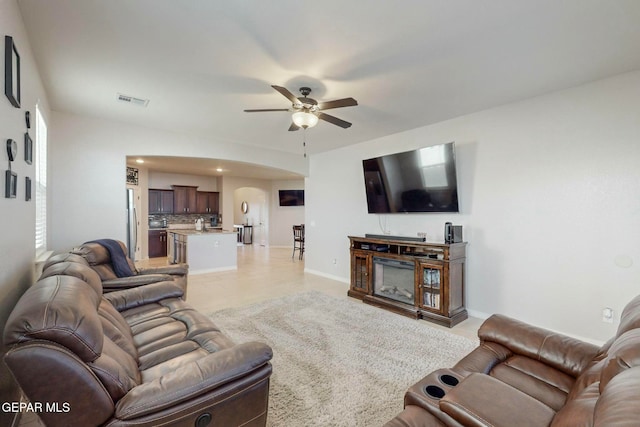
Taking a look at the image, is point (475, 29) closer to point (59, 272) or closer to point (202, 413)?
Result: point (202, 413)

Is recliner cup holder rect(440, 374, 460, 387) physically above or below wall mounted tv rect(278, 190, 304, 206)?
below

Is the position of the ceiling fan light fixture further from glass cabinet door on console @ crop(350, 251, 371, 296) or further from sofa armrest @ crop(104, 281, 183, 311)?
glass cabinet door on console @ crop(350, 251, 371, 296)

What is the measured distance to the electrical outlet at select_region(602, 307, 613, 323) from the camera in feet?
9.25

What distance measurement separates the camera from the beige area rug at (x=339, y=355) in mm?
1943

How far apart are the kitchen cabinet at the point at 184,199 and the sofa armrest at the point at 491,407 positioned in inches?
373

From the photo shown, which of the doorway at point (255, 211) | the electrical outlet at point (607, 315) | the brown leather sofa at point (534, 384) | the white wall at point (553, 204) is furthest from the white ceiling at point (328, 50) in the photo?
the doorway at point (255, 211)

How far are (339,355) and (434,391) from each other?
4.91 ft

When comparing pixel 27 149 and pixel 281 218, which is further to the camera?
pixel 281 218

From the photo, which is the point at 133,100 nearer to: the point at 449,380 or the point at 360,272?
the point at 360,272

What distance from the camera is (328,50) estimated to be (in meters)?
2.30

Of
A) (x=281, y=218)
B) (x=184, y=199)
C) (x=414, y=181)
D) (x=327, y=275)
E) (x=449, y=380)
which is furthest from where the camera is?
(x=281, y=218)

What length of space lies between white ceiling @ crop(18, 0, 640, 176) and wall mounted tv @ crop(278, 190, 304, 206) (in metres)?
7.10

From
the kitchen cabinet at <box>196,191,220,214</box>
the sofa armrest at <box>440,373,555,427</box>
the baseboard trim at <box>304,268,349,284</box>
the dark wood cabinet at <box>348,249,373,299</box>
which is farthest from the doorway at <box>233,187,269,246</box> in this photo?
the sofa armrest at <box>440,373,555,427</box>

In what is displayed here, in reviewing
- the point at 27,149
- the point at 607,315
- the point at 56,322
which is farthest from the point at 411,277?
the point at 27,149
